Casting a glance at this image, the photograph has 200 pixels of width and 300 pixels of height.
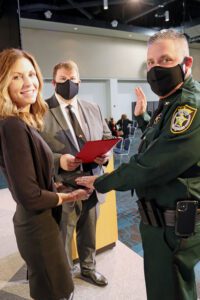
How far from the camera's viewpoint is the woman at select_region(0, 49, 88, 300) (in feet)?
3.84

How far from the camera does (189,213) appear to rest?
1.13 meters

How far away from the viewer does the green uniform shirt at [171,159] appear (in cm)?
105

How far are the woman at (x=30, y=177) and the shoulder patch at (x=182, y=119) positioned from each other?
62cm

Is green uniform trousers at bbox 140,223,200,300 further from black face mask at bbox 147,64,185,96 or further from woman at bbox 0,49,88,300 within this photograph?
black face mask at bbox 147,64,185,96

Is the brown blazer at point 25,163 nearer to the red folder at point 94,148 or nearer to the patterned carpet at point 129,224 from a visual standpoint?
the red folder at point 94,148

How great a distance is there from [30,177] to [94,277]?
1401 mm

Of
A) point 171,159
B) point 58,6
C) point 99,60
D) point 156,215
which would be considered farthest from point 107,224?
point 99,60

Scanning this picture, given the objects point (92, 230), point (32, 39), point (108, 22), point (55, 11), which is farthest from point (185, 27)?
point (92, 230)

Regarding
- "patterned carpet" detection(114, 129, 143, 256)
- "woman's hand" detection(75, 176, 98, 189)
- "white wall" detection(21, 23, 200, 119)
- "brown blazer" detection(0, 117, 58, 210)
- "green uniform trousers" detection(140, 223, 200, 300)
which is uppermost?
"white wall" detection(21, 23, 200, 119)

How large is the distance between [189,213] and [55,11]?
8.96 m

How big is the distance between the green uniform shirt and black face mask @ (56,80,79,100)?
0.88 metres

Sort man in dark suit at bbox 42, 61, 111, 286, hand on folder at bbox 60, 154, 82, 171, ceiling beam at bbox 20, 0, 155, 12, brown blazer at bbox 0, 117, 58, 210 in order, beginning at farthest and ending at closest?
1. ceiling beam at bbox 20, 0, 155, 12
2. man in dark suit at bbox 42, 61, 111, 286
3. hand on folder at bbox 60, 154, 82, 171
4. brown blazer at bbox 0, 117, 58, 210

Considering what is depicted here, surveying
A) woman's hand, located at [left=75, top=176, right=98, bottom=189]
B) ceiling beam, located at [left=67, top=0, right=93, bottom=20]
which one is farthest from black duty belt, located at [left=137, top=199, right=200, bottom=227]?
ceiling beam, located at [left=67, top=0, right=93, bottom=20]

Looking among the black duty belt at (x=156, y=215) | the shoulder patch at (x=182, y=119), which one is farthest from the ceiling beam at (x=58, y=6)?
the black duty belt at (x=156, y=215)
